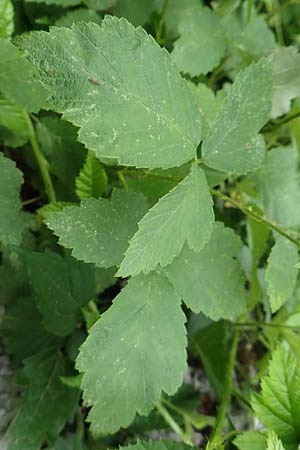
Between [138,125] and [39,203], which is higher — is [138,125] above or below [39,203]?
above

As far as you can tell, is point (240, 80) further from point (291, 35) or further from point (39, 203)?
point (291, 35)

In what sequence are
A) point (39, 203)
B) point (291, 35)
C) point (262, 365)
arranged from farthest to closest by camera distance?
point (291, 35), point (262, 365), point (39, 203)

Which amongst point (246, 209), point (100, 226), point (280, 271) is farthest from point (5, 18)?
point (280, 271)

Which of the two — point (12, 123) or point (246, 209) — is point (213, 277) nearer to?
point (246, 209)

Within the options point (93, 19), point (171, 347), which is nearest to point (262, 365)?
point (171, 347)


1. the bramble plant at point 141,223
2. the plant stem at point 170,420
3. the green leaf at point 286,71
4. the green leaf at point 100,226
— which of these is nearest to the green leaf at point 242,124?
Result: the bramble plant at point 141,223

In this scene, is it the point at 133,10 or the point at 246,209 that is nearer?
the point at 246,209
